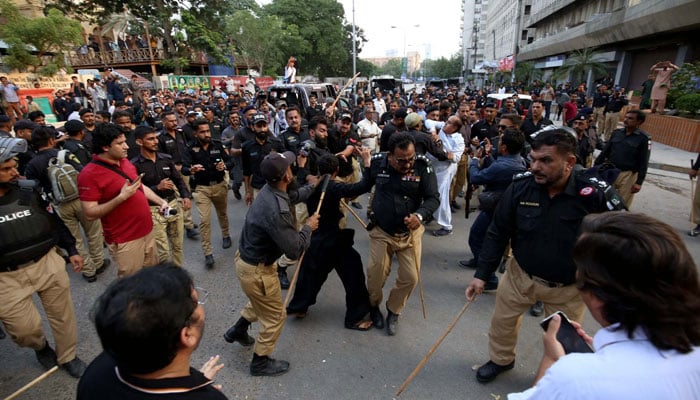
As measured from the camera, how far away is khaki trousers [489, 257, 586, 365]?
262 centimetres

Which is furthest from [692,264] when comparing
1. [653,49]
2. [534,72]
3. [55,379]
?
[534,72]

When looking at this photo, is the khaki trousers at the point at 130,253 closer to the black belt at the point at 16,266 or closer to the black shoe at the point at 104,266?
the black belt at the point at 16,266

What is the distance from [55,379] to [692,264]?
4297 millimetres

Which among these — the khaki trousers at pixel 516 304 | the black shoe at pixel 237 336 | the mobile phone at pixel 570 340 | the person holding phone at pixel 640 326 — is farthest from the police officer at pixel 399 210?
the person holding phone at pixel 640 326

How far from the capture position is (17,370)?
325 centimetres

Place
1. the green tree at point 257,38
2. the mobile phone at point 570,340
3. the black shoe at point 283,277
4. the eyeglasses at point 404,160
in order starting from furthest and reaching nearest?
the green tree at point 257,38 → the black shoe at point 283,277 → the eyeglasses at point 404,160 → the mobile phone at point 570,340

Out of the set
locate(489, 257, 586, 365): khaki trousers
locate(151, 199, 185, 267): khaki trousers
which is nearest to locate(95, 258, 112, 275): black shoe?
locate(151, 199, 185, 267): khaki trousers

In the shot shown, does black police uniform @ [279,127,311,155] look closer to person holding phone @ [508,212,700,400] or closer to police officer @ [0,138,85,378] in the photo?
police officer @ [0,138,85,378]

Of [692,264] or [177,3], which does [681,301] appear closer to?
[692,264]

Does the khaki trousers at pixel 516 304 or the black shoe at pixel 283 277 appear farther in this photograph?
the black shoe at pixel 283 277

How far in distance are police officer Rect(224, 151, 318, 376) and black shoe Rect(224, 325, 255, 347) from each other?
0.36 metres

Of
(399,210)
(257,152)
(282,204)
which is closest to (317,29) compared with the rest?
(257,152)

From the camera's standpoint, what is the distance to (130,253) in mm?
3475

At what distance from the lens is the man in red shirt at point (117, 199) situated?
3.13 m
